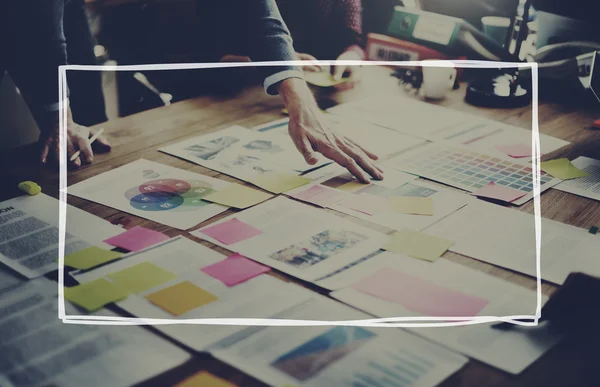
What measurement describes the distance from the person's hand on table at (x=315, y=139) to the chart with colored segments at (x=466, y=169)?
0.29 ft

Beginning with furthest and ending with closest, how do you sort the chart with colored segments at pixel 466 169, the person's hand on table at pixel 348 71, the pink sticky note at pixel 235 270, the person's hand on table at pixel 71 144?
the person's hand on table at pixel 348 71 → the person's hand on table at pixel 71 144 → the chart with colored segments at pixel 466 169 → the pink sticky note at pixel 235 270

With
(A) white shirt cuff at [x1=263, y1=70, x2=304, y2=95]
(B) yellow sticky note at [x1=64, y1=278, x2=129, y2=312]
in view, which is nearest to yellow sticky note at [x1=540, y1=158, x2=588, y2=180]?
(A) white shirt cuff at [x1=263, y1=70, x2=304, y2=95]

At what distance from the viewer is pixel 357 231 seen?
1100 mm

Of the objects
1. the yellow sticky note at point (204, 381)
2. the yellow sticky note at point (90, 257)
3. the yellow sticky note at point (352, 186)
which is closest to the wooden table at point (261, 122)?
the yellow sticky note at point (204, 381)

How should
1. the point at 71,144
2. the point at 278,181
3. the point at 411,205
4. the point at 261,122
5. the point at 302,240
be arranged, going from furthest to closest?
the point at 261,122
the point at 71,144
the point at 278,181
the point at 411,205
the point at 302,240

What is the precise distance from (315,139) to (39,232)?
23.4 inches

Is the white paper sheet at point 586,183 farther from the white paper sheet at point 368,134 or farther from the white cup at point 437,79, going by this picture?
the white cup at point 437,79

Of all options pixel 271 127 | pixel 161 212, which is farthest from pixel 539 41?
pixel 161 212

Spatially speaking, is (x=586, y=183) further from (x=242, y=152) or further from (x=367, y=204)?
(x=242, y=152)

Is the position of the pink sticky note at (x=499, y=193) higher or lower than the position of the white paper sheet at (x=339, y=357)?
higher

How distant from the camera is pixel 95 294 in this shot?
3.01ft

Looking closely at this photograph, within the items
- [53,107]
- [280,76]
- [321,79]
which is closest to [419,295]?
[280,76]

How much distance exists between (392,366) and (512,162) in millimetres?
786

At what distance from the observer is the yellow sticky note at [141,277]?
0.94m
